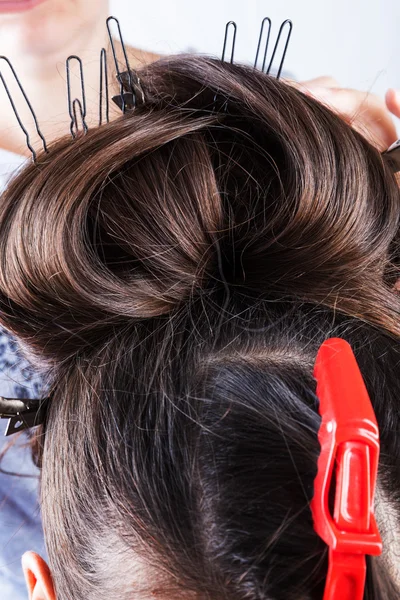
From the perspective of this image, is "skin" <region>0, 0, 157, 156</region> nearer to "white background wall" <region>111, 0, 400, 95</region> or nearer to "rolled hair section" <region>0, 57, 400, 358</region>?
"white background wall" <region>111, 0, 400, 95</region>

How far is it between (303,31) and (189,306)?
2.47ft

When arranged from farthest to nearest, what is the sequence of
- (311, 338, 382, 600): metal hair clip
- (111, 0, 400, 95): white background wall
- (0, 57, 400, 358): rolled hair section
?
(111, 0, 400, 95): white background wall < (0, 57, 400, 358): rolled hair section < (311, 338, 382, 600): metal hair clip

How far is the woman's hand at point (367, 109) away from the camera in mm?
920

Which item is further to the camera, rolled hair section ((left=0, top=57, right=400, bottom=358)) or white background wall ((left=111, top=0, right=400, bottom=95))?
white background wall ((left=111, top=0, right=400, bottom=95))

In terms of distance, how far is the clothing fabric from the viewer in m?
1.00

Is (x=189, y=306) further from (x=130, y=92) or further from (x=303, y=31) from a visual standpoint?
(x=303, y=31)

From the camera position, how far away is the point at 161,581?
50 centimetres

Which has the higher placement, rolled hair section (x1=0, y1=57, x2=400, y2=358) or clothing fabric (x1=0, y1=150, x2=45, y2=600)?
rolled hair section (x1=0, y1=57, x2=400, y2=358)

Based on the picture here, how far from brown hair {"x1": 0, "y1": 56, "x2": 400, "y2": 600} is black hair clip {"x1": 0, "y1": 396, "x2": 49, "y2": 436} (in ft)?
0.06

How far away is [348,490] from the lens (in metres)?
0.42

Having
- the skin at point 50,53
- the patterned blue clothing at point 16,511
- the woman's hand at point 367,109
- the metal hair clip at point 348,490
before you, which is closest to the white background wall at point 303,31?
the skin at point 50,53

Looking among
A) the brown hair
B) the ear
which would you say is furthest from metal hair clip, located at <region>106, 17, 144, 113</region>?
the ear

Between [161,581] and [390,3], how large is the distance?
1.14 meters

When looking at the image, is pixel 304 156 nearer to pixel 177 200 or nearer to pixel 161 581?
pixel 177 200
